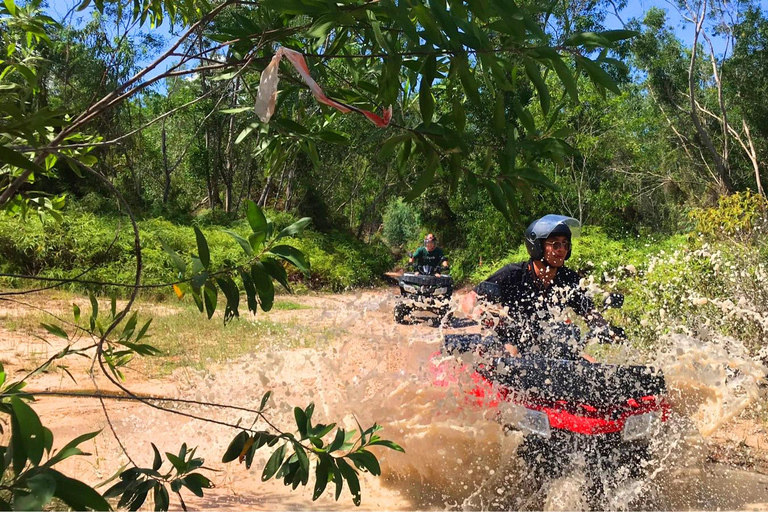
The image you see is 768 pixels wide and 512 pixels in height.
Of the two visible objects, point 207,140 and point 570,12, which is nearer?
point 570,12

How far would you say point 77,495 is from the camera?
997 millimetres

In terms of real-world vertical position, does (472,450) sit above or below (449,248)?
below

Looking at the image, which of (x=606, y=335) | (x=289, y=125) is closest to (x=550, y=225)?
(x=606, y=335)

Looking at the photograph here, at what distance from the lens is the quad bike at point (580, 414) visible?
3.39 m

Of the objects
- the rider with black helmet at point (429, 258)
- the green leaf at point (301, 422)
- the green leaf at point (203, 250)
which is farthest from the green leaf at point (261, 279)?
the rider with black helmet at point (429, 258)

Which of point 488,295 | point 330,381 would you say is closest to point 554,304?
point 488,295

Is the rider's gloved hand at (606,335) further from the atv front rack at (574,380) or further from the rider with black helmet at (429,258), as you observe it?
the rider with black helmet at (429,258)

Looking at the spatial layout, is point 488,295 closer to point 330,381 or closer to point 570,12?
point 330,381

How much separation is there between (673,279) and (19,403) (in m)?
7.29

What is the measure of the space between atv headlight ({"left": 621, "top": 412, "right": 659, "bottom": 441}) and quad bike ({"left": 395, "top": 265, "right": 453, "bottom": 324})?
281 inches

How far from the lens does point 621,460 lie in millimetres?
3490

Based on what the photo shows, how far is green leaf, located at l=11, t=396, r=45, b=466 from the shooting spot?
1.02m

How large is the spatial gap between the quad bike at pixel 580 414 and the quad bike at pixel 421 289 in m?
7.02

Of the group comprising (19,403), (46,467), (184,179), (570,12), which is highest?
(570,12)
